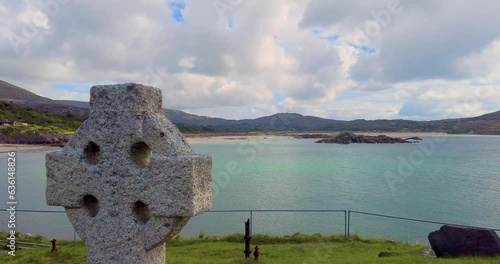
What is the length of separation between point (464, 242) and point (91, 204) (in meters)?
8.68

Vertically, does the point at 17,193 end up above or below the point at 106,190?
below

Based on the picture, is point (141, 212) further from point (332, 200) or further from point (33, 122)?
point (33, 122)

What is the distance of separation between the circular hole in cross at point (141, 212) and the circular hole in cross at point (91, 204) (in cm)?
66

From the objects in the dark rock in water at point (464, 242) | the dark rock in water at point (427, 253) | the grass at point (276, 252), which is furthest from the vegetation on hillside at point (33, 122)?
the dark rock in water at point (464, 242)

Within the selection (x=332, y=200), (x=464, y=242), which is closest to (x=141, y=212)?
(x=464, y=242)

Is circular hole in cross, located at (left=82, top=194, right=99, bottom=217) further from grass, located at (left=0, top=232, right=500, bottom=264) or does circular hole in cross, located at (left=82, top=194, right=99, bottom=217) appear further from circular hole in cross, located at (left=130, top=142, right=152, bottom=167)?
grass, located at (left=0, top=232, right=500, bottom=264)

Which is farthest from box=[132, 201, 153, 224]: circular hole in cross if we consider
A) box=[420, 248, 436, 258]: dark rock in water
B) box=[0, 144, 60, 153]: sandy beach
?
box=[0, 144, 60, 153]: sandy beach

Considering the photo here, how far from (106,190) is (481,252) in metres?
8.69

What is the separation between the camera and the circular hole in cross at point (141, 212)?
554cm

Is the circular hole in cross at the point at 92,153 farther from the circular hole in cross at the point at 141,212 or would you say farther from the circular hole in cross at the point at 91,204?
the circular hole in cross at the point at 141,212

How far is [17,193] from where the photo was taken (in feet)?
104

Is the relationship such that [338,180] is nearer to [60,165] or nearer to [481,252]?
[481,252]

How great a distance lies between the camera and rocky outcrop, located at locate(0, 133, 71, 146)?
72938mm

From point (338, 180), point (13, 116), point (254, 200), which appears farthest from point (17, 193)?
point (13, 116)
